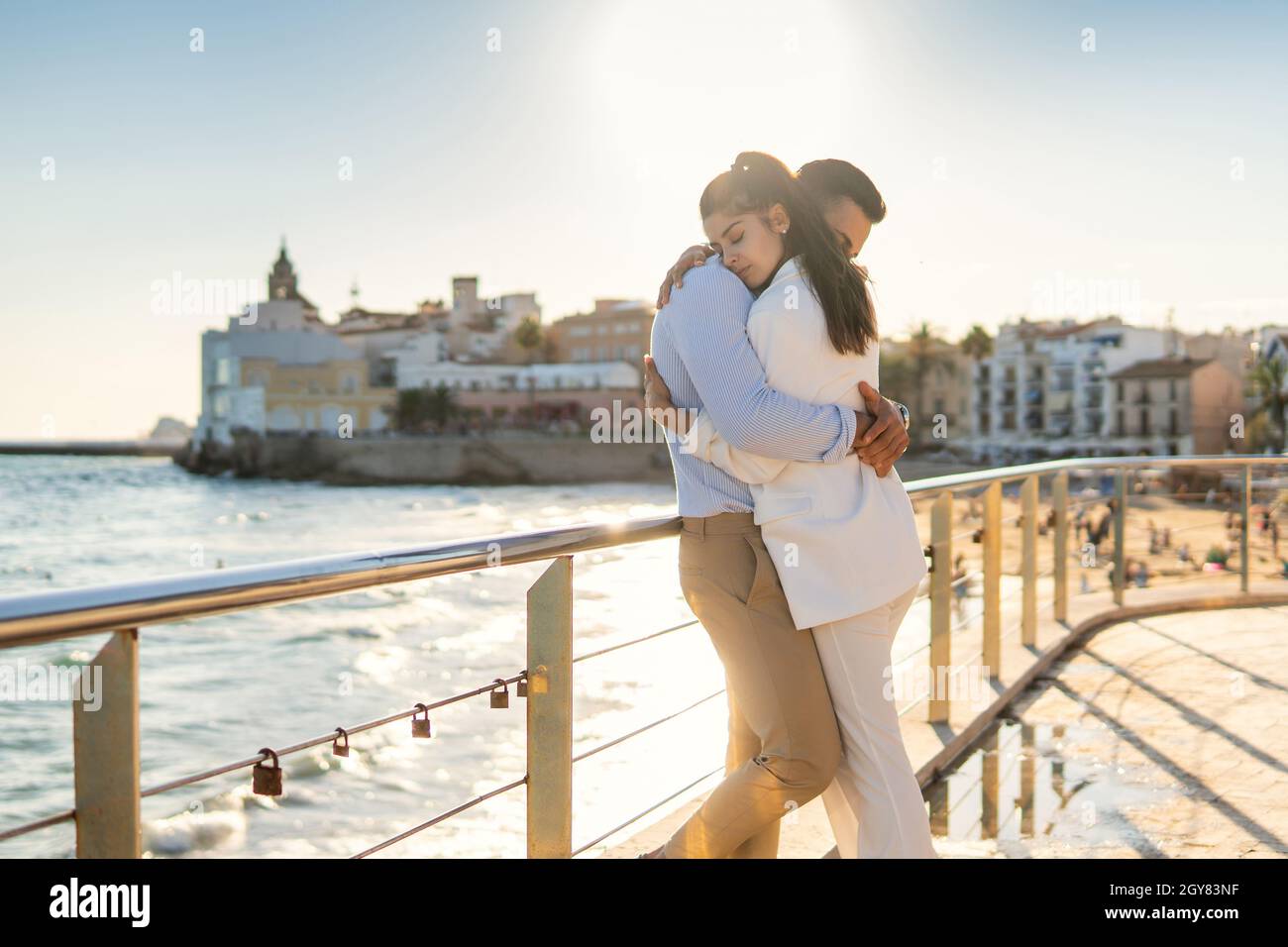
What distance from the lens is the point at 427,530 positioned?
158 feet

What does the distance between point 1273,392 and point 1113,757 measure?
57.6m

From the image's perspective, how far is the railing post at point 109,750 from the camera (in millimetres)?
1314

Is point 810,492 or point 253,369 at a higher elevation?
point 253,369

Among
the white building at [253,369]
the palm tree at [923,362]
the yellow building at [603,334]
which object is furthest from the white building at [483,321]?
the palm tree at [923,362]

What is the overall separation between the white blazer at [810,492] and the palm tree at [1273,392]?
56805 millimetres

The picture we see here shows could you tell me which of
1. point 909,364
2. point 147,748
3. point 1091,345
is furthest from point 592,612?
point 909,364

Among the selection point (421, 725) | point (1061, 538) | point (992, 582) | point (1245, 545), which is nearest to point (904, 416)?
point (421, 725)

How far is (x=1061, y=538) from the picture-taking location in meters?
5.52

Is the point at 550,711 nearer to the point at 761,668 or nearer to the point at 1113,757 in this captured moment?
the point at 761,668

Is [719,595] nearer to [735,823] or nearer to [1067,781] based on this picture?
[735,823]

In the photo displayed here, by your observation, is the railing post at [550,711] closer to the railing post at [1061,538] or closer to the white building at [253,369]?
the railing post at [1061,538]

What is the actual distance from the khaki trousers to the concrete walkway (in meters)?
0.66

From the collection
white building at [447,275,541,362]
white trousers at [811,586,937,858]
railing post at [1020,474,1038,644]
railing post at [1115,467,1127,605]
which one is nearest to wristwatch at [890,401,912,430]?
white trousers at [811,586,937,858]

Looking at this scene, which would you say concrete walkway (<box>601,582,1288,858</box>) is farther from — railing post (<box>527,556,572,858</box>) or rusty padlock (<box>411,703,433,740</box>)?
rusty padlock (<box>411,703,433,740</box>)
